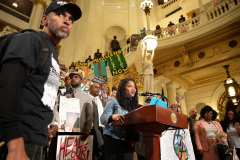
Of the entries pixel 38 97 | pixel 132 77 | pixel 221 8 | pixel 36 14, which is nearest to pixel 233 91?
pixel 221 8

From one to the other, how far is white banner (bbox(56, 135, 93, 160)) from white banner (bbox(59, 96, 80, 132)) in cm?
17

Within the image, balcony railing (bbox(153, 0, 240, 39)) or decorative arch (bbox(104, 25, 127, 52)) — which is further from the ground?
decorative arch (bbox(104, 25, 127, 52))

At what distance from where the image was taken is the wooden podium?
3.96ft

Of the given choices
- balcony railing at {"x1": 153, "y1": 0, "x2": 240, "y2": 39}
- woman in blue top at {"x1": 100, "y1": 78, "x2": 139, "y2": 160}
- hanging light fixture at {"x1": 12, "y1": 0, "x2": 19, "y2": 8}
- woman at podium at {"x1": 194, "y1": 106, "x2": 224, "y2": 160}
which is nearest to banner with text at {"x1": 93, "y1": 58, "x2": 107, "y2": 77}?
balcony railing at {"x1": 153, "y1": 0, "x2": 240, "y2": 39}

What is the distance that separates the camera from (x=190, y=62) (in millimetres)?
7812

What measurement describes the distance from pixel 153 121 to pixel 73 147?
1.64 metres

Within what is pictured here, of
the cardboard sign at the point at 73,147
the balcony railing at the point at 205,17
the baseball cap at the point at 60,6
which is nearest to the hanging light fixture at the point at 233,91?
the balcony railing at the point at 205,17

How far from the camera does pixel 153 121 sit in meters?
1.18

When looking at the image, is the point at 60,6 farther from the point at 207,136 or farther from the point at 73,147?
the point at 207,136

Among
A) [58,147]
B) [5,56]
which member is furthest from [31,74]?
[58,147]

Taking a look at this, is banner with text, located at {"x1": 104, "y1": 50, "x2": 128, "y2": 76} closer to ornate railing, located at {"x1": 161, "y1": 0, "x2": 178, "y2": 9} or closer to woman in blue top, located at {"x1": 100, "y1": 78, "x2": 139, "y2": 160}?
woman in blue top, located at {"x1": 100, "y1": 78, "x2": 139, "y2": 160}

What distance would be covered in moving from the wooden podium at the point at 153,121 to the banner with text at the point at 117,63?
7.50 m

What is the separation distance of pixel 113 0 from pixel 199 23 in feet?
40.1

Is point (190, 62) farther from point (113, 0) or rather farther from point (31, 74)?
point (113, 0)
